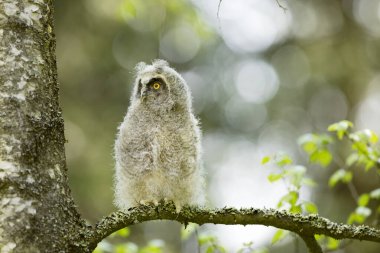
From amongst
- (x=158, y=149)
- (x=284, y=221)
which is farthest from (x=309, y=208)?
(x=158, y=149)

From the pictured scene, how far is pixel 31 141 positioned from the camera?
230 centimetres

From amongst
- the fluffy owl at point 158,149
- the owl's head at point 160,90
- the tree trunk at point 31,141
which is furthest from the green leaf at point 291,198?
the tree trunk at point 31,141

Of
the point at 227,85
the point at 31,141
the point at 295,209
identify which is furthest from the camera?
the point at 227,85

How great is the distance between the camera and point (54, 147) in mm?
2398

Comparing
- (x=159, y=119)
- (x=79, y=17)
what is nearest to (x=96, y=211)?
(x=79, y=17)

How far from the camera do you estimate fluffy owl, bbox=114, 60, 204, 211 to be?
3234mm

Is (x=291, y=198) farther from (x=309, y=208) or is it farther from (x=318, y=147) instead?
(x=318, y=147)

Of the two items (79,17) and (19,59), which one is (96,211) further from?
(19,59)

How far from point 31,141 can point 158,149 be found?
1055mm

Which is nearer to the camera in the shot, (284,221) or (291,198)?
(284,221)

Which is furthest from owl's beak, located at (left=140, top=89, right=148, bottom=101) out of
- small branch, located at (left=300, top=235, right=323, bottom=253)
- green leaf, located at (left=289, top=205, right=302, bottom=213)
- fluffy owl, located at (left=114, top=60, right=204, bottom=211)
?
small branch, located at (left=300, top=235, right=323, bottom=253)

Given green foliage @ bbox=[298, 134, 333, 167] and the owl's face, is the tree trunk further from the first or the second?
green foliage @ bbox=[298, 134, 333, 167]

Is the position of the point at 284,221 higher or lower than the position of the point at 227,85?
lower

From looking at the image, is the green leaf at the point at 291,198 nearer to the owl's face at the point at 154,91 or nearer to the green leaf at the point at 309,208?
the green leaf at the point at 309,208
